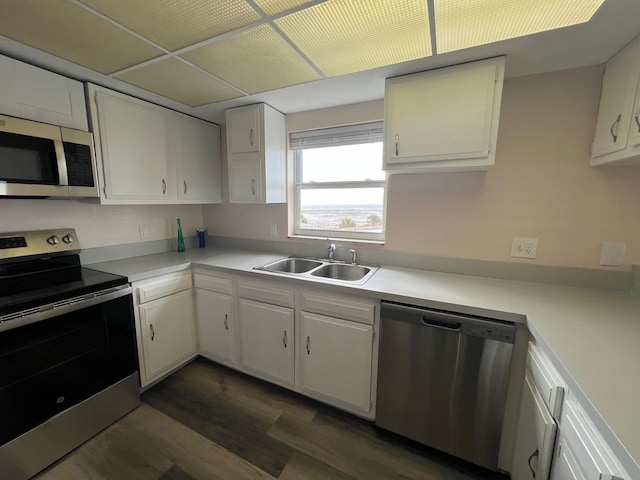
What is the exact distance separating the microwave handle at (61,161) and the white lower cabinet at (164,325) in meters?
0.75

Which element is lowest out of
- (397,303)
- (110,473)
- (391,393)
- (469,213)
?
(110,473)

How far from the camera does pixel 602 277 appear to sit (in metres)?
1.49

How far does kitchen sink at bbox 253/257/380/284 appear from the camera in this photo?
1994 millimetres

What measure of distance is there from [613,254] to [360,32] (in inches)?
71.9

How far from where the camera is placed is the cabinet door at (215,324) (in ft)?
6.74

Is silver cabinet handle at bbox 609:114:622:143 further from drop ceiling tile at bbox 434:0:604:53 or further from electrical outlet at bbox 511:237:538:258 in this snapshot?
electrical outlet at bbox 511:237:538:258

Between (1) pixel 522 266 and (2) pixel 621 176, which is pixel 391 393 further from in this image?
(2) pixel 621 176

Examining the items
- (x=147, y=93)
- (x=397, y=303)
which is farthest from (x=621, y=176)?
(x=147, y=93)

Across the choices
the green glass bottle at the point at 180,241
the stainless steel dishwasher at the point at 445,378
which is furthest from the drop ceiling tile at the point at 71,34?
the stainless steel dishwasher at the point at 445,378

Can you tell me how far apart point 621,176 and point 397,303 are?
1.42 meters

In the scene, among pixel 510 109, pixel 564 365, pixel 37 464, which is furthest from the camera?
pixel 510 109

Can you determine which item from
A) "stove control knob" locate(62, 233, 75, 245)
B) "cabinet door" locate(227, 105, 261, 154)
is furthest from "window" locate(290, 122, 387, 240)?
"stove control knob" locate(62, 233, 75, 245)

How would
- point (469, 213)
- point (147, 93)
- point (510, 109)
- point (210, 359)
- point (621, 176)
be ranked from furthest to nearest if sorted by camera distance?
1. point (210, 359)
2. point (147, 93)
3. point (469, 213)
4. point (510, 109)
5. point (621, 176)

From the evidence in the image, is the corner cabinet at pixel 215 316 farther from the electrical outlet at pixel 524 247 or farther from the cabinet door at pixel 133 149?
the electrical outlet at pixel 524 247
